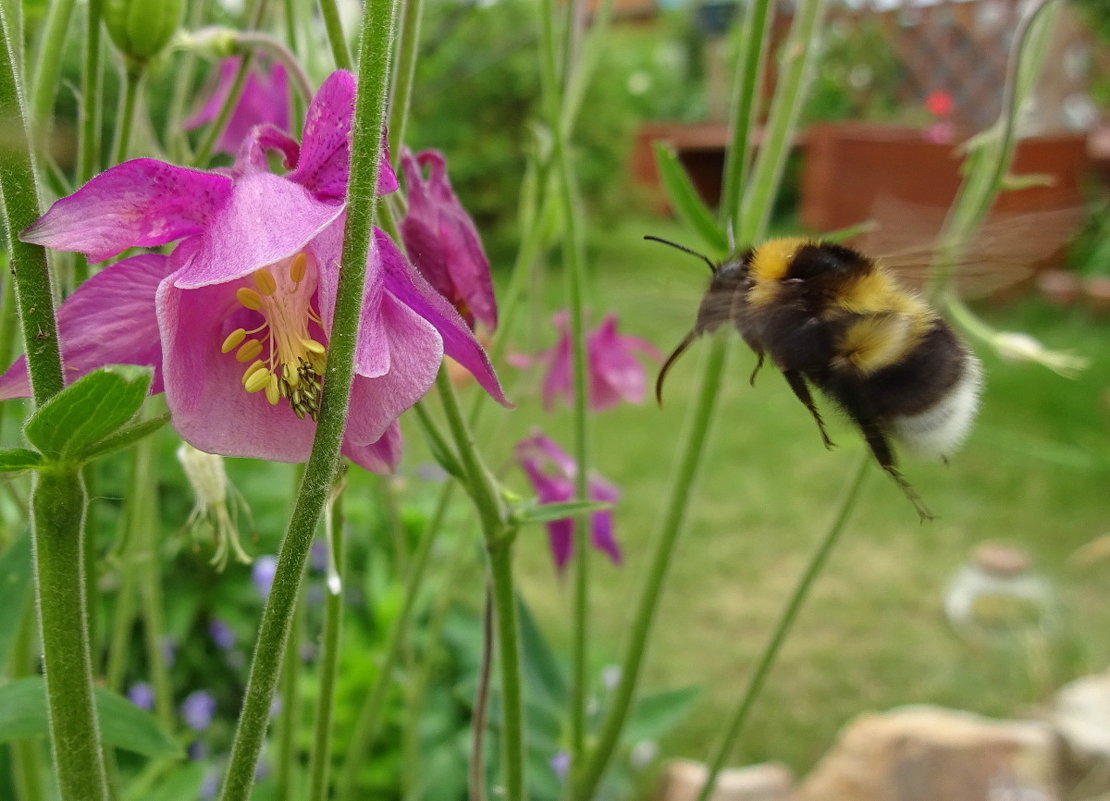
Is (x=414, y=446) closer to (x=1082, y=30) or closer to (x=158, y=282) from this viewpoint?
(x=158, y=282)

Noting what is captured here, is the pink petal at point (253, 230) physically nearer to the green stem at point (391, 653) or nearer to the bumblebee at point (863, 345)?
the bumblebee at point (863, 345)

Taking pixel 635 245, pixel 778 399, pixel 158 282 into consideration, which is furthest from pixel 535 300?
pixel 635 245

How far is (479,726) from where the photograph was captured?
692 mm

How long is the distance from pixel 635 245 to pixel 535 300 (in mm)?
4072

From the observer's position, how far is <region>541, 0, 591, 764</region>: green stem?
29.7 inches

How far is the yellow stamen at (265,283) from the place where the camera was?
45 centimetres

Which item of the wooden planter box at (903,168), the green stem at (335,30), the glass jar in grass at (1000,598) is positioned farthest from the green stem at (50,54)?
the wooden planter box at (903,168)

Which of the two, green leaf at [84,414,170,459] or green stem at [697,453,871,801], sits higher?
green leaf at [84,414,170,459]

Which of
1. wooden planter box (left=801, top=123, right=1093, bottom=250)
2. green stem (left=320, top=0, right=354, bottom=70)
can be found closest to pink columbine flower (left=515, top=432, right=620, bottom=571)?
green stem (left=320, top=0, right=354, bottom=70)

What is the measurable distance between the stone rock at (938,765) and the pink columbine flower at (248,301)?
1.40 metres

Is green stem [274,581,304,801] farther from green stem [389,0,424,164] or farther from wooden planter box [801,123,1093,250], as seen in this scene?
wooden planter box [801,123,1093,250]

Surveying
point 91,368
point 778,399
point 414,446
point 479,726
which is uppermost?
point 91,368

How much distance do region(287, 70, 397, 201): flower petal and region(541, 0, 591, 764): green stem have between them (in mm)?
331

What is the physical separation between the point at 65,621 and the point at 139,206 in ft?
0.51
